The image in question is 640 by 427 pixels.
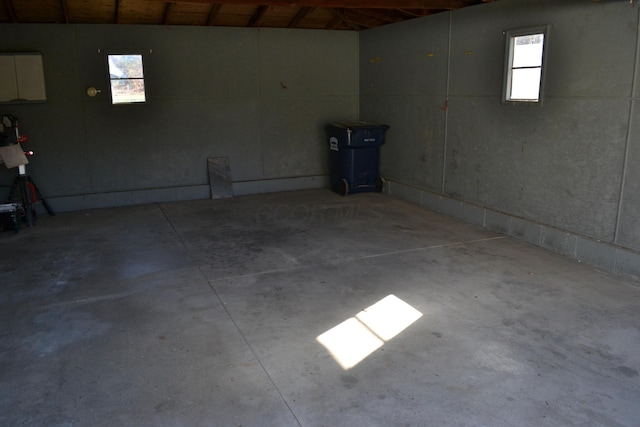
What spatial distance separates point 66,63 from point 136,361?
545 cm

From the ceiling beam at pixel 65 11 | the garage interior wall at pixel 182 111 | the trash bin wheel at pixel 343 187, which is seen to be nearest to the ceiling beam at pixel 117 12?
the garage interior wall at pixel 182 111

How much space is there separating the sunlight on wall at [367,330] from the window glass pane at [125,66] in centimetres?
542

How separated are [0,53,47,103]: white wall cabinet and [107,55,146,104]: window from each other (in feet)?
2.99

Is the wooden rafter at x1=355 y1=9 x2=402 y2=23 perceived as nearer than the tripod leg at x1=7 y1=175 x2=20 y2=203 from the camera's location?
No

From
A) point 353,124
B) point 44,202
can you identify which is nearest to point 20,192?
point 44,202

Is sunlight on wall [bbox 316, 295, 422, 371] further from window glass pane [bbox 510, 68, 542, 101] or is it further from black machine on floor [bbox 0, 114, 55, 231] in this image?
black machine on floor [bbox 0, 114, 55, 231]

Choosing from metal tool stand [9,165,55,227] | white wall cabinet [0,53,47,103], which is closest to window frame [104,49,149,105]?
white wall cabinet [0,53,47,103]

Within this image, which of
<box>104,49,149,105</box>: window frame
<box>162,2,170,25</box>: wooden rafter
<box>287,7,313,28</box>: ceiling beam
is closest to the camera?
<box>162,2,170,25</box>: wooden rafter

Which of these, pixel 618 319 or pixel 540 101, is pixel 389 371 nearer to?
pixel 618 319

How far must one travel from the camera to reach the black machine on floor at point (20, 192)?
6201 millimetres

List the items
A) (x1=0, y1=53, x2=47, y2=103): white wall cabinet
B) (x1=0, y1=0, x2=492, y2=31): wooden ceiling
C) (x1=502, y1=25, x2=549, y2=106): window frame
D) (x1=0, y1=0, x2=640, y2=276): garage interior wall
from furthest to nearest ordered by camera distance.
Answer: (x1=0, y1=53, x2=47, y2=103): white wall cabinet
(x1=0, y1=0, x2=492, y2=31): wooden ceiling
(x1=502, y1=25, x2=549, y2=106): window frame
(x1=0, y1=0, x2=640, y2=276): garage interior wall

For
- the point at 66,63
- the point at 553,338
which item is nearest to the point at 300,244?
the point at 553,338

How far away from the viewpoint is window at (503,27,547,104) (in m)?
5.21

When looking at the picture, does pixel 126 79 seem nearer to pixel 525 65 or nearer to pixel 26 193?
pixel 26 193
